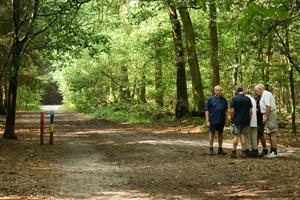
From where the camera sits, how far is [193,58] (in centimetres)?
2584

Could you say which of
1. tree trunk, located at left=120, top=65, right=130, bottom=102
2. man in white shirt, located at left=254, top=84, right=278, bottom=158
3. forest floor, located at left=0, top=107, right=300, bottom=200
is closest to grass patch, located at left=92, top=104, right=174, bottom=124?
tree trunk, located at left=120, top=65, right=130, bottom=102

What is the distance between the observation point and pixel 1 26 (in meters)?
22.1

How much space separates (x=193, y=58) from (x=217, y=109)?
12.7 meters

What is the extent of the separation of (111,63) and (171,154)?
29397mm

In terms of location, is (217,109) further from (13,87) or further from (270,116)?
(13,87)

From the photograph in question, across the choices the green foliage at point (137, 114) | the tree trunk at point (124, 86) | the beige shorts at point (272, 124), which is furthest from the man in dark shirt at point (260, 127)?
the tree trunk at point (124, 86)

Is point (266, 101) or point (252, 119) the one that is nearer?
point (266, 101)

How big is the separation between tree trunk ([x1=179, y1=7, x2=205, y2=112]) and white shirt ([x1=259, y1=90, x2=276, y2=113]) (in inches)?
498

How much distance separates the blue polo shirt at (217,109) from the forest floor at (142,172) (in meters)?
1.06

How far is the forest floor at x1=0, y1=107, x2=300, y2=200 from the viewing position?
8297 mm

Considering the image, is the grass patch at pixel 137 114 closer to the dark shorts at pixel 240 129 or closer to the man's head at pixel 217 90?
the man's head at pixel 217 90

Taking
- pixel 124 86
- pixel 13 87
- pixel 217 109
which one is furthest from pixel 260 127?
pixel 124 86

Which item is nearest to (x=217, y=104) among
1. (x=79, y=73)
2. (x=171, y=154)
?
(x=171, y=154)

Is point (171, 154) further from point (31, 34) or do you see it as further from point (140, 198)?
point (31, 34)
